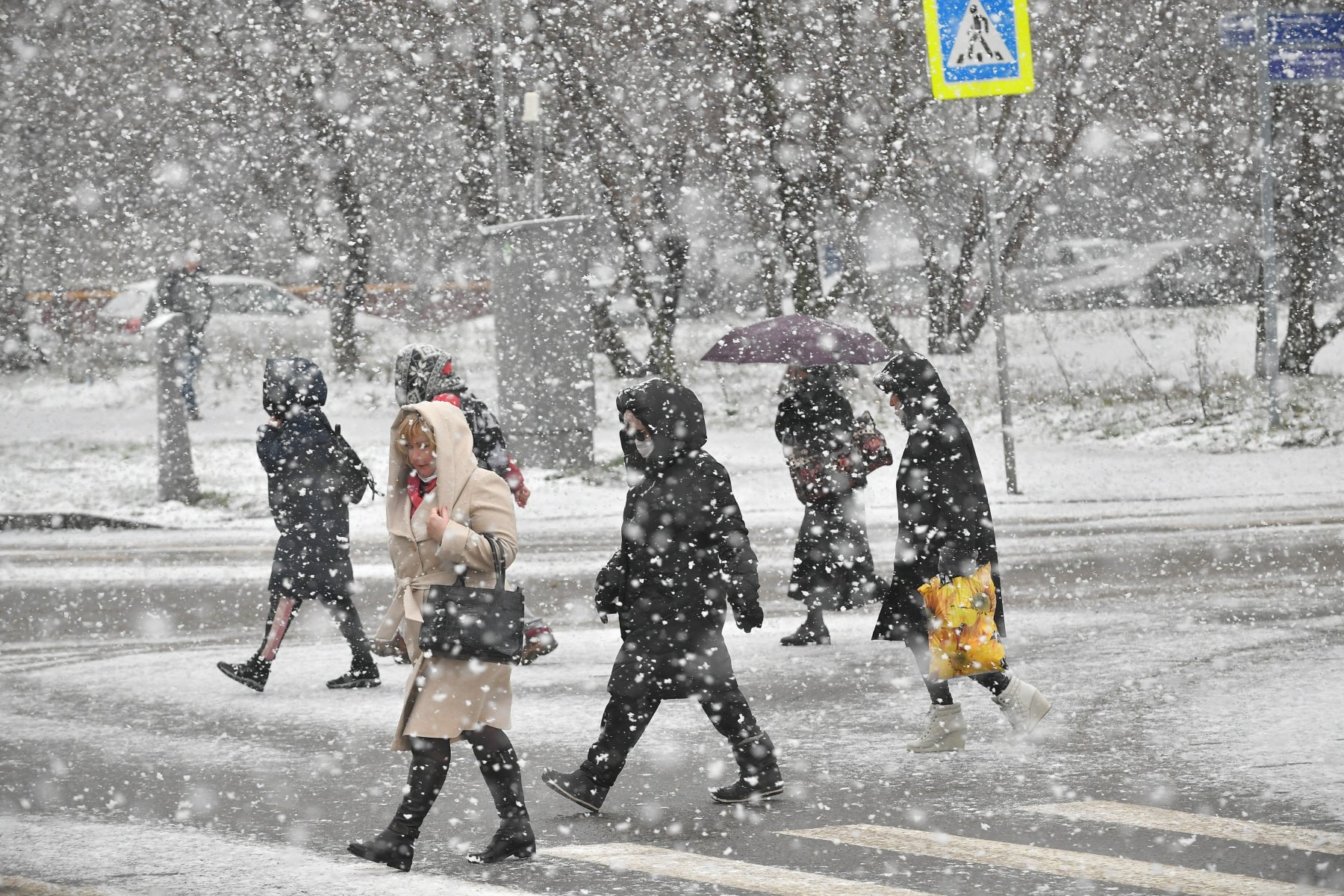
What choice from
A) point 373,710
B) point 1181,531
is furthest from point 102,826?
point 1181,531

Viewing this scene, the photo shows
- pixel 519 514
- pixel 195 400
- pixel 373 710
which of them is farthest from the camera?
pixel 195 400

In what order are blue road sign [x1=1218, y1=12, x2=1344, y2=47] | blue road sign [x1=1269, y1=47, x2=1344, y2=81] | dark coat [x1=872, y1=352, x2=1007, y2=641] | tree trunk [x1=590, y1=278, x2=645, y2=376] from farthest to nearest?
tree trunk [x1=590, y1=278, x2=645, y2=376], blue road sign [x1=1218, y1=12, x2=1344, y2=47], blue road sign [x1=1269, y1=47, x2=1344, y2=81], dark coat [x1=872, y1=352, x2=1007, y2=641]

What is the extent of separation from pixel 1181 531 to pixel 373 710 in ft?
23.3

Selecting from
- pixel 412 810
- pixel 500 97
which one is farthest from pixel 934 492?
pixel 500 97

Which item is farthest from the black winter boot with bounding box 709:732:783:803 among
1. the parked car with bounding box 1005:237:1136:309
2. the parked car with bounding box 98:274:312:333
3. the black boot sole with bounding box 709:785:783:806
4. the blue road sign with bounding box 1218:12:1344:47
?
the parked car with bounding box 98:274:312:333

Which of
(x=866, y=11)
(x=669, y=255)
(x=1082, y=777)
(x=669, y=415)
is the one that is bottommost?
(x=1082, y=777)

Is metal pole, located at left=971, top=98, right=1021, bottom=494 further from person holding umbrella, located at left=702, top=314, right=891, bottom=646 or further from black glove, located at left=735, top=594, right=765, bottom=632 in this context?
black glove, located at left=735, top=594, right=765, bottom=632

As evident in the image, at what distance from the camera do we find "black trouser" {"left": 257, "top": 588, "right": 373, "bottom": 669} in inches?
333

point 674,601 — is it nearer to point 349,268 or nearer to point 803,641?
point 803,641

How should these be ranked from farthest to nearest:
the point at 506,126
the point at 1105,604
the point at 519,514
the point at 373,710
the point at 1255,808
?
the point at 506,126 < the point at 519,514 < the point at 1105,604 < the point at 373,710 < the point at 1255,808

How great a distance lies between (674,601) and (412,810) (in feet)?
4.08

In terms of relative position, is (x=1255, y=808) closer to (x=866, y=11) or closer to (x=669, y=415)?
(x=669, y=415)

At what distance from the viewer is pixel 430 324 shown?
A: 31859mm

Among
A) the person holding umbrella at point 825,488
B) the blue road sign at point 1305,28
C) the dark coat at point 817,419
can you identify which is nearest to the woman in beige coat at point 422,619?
the person holding umbrella at point 825,488
